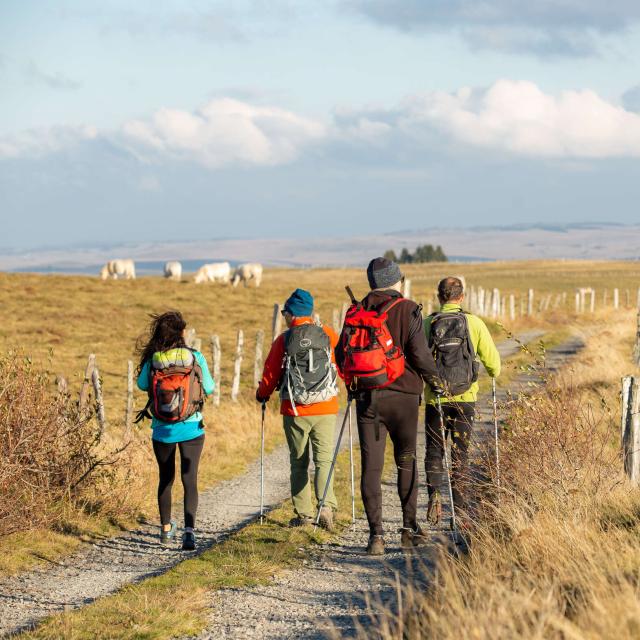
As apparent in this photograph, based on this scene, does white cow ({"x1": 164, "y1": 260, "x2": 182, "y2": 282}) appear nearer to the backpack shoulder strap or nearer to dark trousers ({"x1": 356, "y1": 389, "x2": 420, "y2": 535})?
dark trousers ({"x1": 356, "y1": 389, "x2": 420, "y2": 535})

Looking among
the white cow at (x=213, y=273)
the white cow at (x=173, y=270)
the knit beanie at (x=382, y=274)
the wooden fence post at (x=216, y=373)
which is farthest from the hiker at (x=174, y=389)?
the white cow at (x=173, y=270)

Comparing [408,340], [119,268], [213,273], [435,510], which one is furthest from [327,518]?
[213,273]

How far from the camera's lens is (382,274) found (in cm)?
753

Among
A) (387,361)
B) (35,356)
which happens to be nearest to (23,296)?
(35,356)

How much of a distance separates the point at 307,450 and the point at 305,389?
0.71 meters

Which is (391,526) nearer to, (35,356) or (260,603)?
(260,603)

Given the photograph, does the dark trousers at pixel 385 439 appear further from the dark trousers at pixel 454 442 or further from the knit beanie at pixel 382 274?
the knit beanie at pixel 382 274

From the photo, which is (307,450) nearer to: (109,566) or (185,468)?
(185,468)

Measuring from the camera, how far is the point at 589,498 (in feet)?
24.0

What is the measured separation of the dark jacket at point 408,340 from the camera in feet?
24.2

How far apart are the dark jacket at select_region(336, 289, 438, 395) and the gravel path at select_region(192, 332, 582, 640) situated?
48.1 inches

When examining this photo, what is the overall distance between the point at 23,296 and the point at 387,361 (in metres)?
36.7

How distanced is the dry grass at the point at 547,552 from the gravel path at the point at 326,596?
36cm

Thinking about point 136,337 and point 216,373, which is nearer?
point 216,373
